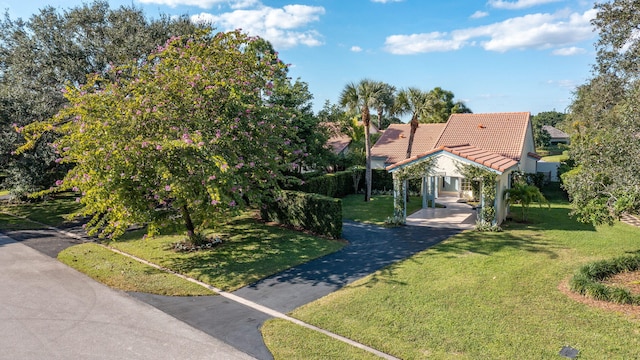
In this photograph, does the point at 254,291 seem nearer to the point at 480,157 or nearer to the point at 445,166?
the point at 445,166

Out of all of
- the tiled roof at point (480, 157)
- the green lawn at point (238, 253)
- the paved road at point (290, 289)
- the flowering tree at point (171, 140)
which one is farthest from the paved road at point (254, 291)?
the tiled roof at point (480, 157)

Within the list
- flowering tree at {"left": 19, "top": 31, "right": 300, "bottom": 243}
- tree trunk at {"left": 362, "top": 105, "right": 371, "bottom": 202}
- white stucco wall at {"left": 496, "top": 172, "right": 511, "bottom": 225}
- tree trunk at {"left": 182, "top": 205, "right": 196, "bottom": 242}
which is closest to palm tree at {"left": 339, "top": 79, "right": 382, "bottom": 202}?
tree trunk at {"left": 362, "top": 105, "right": 371, "bottom": 202}

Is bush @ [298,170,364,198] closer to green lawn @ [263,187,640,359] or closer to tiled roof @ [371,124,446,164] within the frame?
tiled roof @ [371,124,446,164]

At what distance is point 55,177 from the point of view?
22.9m

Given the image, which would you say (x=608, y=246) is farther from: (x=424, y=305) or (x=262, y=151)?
(x=262, y=151)

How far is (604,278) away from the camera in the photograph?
36.1 feet

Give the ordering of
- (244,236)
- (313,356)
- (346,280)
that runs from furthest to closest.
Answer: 1. (244,236)
2. (346,280)
3. (313,356)

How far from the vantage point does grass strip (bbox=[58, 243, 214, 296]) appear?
11.2m

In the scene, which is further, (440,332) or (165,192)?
(165,192)

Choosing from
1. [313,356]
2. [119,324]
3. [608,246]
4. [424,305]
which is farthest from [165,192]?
[608,246]

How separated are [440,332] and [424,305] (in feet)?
4.48

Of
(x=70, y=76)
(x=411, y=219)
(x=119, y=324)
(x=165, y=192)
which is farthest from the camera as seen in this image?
(x=70, y=76)

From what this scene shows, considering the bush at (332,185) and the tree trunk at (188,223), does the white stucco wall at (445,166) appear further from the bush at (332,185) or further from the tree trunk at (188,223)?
the tree trunk at (188,223)

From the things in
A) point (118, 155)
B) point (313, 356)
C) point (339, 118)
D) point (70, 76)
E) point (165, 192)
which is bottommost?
point (313, 356)
